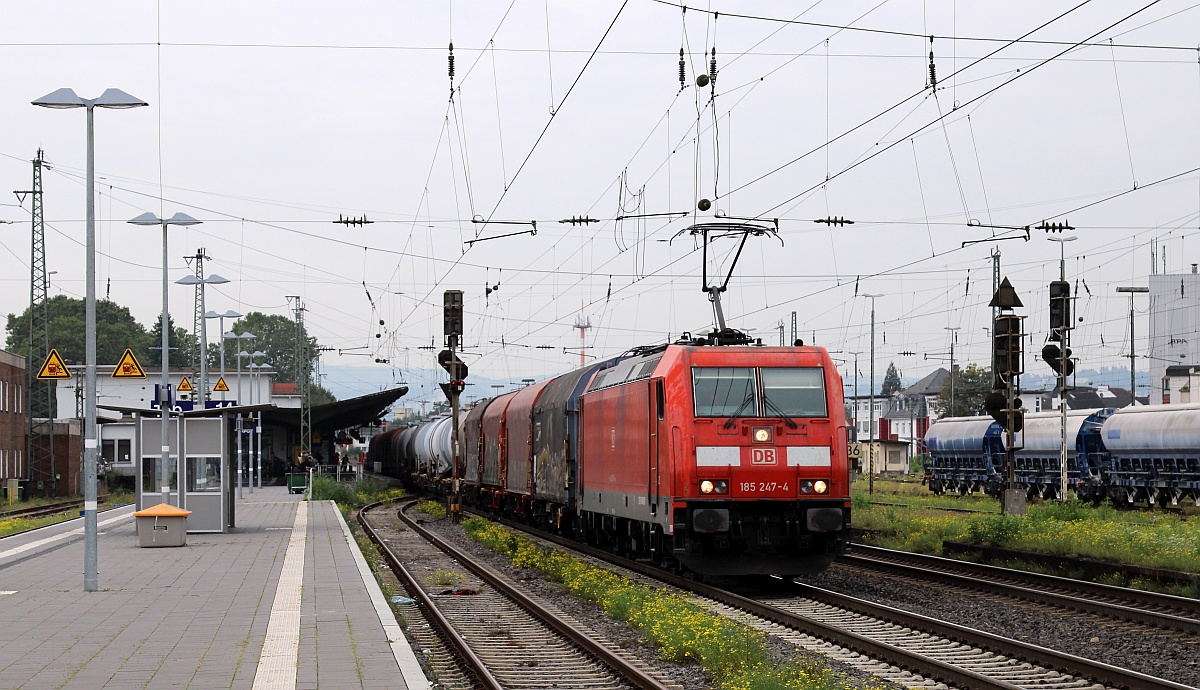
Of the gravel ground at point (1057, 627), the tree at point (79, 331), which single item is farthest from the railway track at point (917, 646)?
the tree at point (79, 331)

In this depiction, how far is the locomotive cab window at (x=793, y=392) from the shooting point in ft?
59.2

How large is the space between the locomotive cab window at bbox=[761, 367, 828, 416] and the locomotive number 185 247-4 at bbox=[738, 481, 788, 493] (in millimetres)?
952

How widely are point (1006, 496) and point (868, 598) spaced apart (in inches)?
398

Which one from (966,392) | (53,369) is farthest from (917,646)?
(966,392)

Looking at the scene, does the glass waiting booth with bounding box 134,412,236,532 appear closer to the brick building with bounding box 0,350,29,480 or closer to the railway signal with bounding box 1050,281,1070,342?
the railway signal with bounding box 1050,281,1070,342

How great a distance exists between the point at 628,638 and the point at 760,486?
4.13 m

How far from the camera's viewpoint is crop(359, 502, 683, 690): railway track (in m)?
11.7

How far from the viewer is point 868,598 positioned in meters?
17.1

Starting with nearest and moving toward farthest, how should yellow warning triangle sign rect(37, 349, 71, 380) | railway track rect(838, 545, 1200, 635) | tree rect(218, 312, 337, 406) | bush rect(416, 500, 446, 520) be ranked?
1. railway track rect(838, 545, 1200, 635)
2. yellow warning triangle sign rect(37, 349, 71, 380)
3. bush rect(416, 500, 446, 520)
4. tree rect(218, 312, 337, 406)

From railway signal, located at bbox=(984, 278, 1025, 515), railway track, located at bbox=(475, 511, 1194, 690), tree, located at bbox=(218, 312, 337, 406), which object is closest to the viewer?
railway track, located at bbox=(475, 511, 1194, 690)

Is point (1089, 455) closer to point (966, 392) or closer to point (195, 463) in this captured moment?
point (195, 463)

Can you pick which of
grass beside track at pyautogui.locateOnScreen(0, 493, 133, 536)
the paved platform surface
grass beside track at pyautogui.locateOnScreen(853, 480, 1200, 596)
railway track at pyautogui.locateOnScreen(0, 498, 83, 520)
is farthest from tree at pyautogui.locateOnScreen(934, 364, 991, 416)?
the paved platform surface

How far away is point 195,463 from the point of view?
95.2 ft

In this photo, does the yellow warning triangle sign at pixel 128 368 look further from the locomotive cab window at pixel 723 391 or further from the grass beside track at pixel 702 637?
the locomotive cab window at pixel 723 391
